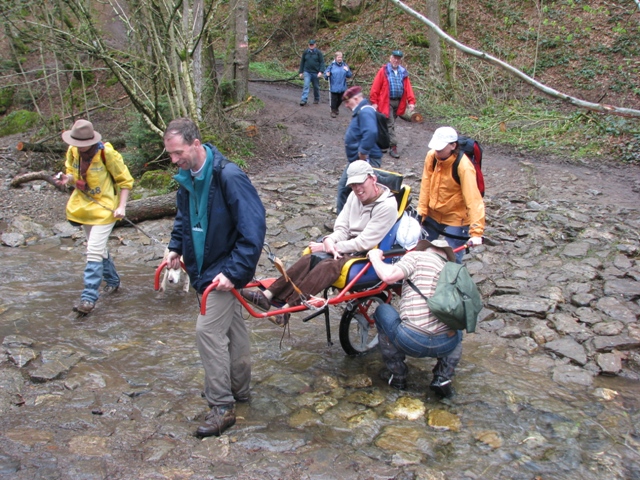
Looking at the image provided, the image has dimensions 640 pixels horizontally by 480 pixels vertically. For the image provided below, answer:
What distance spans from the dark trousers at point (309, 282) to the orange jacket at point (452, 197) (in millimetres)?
1389

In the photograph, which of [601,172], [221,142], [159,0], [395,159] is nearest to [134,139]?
[221,142]

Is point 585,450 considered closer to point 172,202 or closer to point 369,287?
point 369,287

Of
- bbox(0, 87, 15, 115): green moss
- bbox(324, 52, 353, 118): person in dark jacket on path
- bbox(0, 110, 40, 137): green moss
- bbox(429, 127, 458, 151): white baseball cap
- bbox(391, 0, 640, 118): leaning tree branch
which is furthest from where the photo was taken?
bbox(0, 87, 15, 115): green moss

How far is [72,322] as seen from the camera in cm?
595

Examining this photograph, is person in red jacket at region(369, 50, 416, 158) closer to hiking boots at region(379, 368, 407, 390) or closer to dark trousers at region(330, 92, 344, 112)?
dark trousers at region(330, 92, 344, 112)

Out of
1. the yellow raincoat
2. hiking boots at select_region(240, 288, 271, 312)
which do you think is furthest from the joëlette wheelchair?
the yellow raincoat

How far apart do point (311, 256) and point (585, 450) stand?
2654 mm

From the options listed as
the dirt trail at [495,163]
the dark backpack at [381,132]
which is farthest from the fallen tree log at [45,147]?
the dark backpack at [381,132]

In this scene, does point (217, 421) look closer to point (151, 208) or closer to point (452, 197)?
point (452, 197)

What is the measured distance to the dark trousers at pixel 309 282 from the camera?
4.77 meters

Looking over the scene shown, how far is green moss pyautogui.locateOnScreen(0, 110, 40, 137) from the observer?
52.1 ft

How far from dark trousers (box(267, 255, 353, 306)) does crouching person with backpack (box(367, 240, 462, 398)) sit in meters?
0.36

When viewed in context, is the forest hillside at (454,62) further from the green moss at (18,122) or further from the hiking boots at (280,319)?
the hiking boots at (280,319)

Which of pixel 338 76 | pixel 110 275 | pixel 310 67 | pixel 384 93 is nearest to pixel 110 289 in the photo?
pixel 110 275
